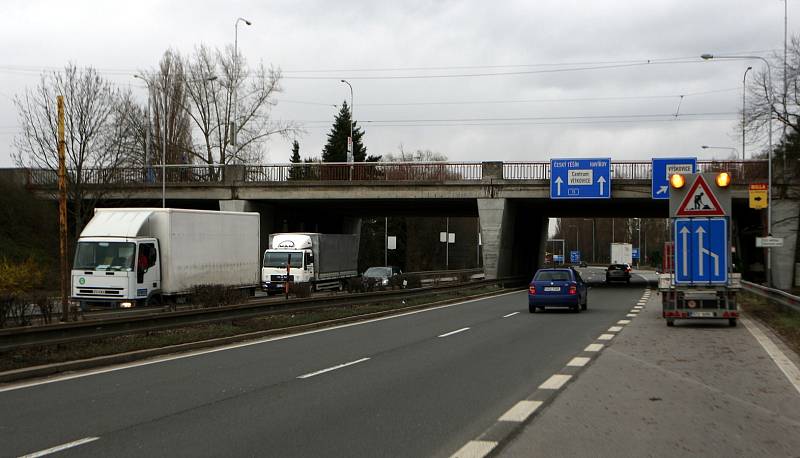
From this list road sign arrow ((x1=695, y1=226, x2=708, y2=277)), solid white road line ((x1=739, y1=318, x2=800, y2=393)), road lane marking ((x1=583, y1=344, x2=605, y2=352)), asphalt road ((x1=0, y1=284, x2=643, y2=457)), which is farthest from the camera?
road sign arrow ((x1=695, y1=226, x2=708, y2=277))

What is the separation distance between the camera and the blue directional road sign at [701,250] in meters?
18.6

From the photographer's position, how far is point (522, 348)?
14.4 metres

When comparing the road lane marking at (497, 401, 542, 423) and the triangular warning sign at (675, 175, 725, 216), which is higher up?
the triangular warning sign at (675, 175, 725, 216)

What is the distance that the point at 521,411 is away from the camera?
320 inches

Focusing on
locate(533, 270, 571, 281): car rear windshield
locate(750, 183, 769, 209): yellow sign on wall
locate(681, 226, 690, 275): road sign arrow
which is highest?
locate(750, 183, 769, 209): yellow sign on wall

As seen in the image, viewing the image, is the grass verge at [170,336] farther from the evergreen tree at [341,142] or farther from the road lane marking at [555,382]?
the evergreen tree at [341,142]

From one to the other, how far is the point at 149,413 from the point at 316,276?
2852 cm

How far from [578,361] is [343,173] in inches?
1322

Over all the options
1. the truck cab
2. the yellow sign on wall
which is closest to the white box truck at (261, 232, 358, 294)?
the truck cab

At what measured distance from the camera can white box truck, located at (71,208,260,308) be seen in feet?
75.0

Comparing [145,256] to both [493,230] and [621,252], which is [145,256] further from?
[621,252]

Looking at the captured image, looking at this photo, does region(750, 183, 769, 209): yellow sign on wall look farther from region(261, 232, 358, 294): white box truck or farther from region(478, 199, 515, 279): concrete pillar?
region(261, 232, 358, 294): white box truck

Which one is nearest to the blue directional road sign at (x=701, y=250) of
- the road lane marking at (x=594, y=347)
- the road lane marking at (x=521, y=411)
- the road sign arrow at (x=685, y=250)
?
the road sign arrow at (x=685, y=250)

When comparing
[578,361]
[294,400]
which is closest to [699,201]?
[578,361]
